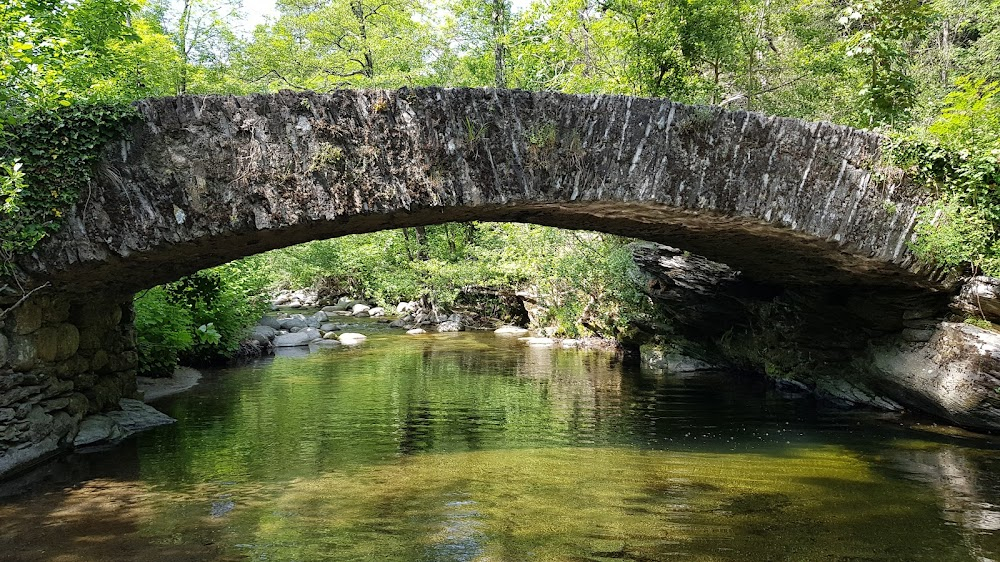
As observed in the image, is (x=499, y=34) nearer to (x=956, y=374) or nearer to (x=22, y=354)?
(x=956, y=374)

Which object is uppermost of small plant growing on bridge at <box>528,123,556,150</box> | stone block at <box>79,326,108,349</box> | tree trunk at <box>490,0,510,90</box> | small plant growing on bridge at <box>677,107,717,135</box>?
tree trunk at <box>490,0,510,90</box>

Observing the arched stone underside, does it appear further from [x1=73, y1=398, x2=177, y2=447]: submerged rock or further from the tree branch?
[x1=73, y1=398, x2=177, y2=447]: submerged rock

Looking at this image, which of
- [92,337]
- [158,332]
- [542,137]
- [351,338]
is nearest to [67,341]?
[92,337]

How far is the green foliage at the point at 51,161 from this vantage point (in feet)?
16.5

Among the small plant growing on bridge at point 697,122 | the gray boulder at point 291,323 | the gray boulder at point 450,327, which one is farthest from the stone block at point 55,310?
the gray boulder at point 450,327

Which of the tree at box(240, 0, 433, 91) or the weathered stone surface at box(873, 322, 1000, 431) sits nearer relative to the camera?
the weathered stone surface at box(873, 322, 1000, 431)

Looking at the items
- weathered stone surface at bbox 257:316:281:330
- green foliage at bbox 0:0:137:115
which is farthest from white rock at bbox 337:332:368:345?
green foliage at bbox 0:0:137:115

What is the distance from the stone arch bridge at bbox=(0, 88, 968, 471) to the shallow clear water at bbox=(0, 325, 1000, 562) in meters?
1.40

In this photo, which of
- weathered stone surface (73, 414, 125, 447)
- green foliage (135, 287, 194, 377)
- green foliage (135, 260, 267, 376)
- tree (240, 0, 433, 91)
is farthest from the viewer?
tree (240, 0, 433, 91)

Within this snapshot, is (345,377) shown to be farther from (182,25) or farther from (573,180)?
(182,25)

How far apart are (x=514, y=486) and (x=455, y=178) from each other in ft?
8.41

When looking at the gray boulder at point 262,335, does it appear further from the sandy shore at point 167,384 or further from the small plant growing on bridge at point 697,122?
the small plant growing on bridge at point 697,122

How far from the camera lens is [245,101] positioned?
5383 mm

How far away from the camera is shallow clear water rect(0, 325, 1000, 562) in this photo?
157 inches
